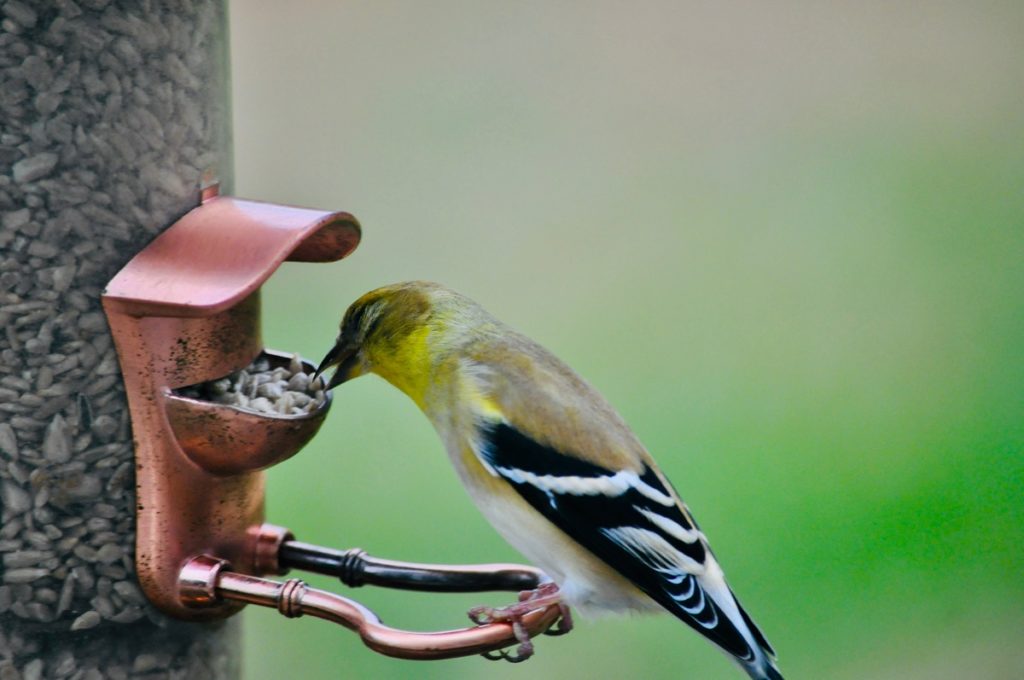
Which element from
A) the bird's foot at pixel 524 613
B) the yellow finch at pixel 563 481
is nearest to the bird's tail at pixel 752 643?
the yellow finch at pixel 563 481

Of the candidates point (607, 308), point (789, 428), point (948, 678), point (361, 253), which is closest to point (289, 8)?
point (361, 253)

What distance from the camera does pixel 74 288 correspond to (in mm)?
2354

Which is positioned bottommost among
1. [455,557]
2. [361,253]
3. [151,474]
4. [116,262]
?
[455,557]

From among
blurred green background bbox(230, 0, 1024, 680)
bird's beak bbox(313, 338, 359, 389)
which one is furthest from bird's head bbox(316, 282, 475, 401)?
blurred green background bbox(230, 0, 1024, 680)

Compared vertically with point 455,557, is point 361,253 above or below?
above

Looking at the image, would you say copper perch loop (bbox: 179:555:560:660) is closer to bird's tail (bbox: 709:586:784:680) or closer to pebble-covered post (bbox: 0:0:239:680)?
pebble-covered post (bbox: 0:0:239:680)

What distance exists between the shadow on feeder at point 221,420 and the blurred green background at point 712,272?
1641 mm

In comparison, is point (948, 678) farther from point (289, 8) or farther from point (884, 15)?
point (884, 15)

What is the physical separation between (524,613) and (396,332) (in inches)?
27.0

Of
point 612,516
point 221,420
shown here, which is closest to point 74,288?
point 221,420

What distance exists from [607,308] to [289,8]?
100 inches

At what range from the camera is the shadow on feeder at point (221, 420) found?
90.1 inches

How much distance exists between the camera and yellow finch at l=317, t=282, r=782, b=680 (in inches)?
107

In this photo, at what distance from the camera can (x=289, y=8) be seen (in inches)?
289
